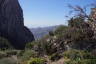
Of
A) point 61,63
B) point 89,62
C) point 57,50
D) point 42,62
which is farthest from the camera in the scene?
point 57,50

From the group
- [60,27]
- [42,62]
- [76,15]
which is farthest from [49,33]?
[76,15]

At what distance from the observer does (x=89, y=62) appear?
15148 millimetres

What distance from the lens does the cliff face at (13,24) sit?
70125 mm

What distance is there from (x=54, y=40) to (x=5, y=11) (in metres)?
51.1

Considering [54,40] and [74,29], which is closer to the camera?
[74,29]

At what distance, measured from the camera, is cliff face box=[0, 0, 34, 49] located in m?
70.1

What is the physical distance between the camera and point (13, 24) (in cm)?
7406

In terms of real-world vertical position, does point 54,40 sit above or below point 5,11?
below

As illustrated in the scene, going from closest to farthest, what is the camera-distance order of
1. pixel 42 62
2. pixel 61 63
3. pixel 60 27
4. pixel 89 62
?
pixel 89 62 → pixel 61 63 → pixel 42 62 → pixel 60 27

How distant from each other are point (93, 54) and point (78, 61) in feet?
8.57

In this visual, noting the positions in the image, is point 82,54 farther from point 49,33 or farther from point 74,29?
point 49,33

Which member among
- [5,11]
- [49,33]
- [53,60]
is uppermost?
[5,11]

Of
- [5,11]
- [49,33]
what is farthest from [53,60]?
[5,11]

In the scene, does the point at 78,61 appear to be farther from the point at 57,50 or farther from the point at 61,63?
the point at 57,50
